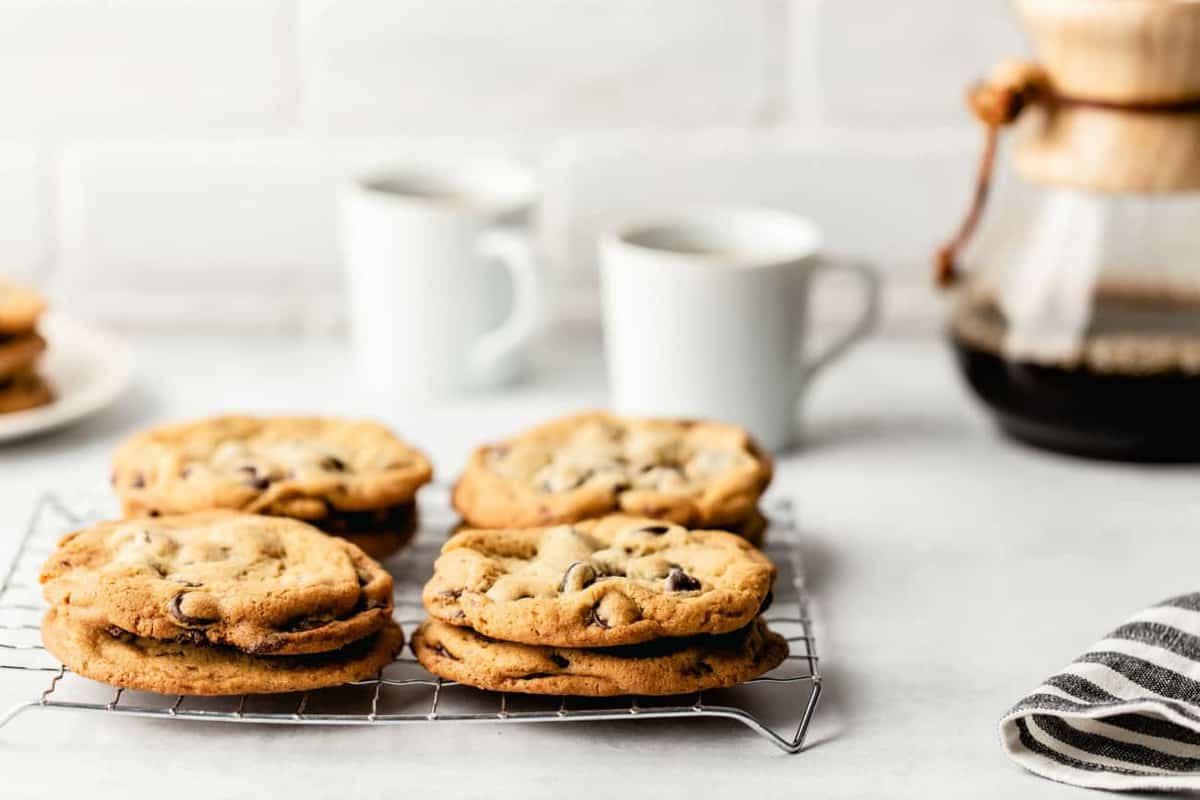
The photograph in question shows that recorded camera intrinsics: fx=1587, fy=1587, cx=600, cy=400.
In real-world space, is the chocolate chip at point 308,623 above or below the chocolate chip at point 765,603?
above

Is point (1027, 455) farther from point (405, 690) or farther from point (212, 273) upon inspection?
point (212, 273)

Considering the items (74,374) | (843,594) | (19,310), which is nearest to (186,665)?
(843,594)

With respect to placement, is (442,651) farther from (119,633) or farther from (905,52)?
(905,52)

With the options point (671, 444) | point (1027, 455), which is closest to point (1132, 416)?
point (1027, 455)

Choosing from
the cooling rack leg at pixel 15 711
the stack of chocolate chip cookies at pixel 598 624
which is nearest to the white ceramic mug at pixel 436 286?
the stack of chocolate chip cookies at pixel 598 624

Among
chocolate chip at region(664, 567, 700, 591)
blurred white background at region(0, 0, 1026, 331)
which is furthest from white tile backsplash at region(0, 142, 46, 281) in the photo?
chocolate chip at region(664, 567, 700, 591)

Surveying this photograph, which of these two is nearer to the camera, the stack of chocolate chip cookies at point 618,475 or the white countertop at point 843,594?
the white countertop at point 843,594

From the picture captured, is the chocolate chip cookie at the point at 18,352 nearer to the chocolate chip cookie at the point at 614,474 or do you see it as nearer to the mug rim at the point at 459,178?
the mug rim at the point at 459,178
